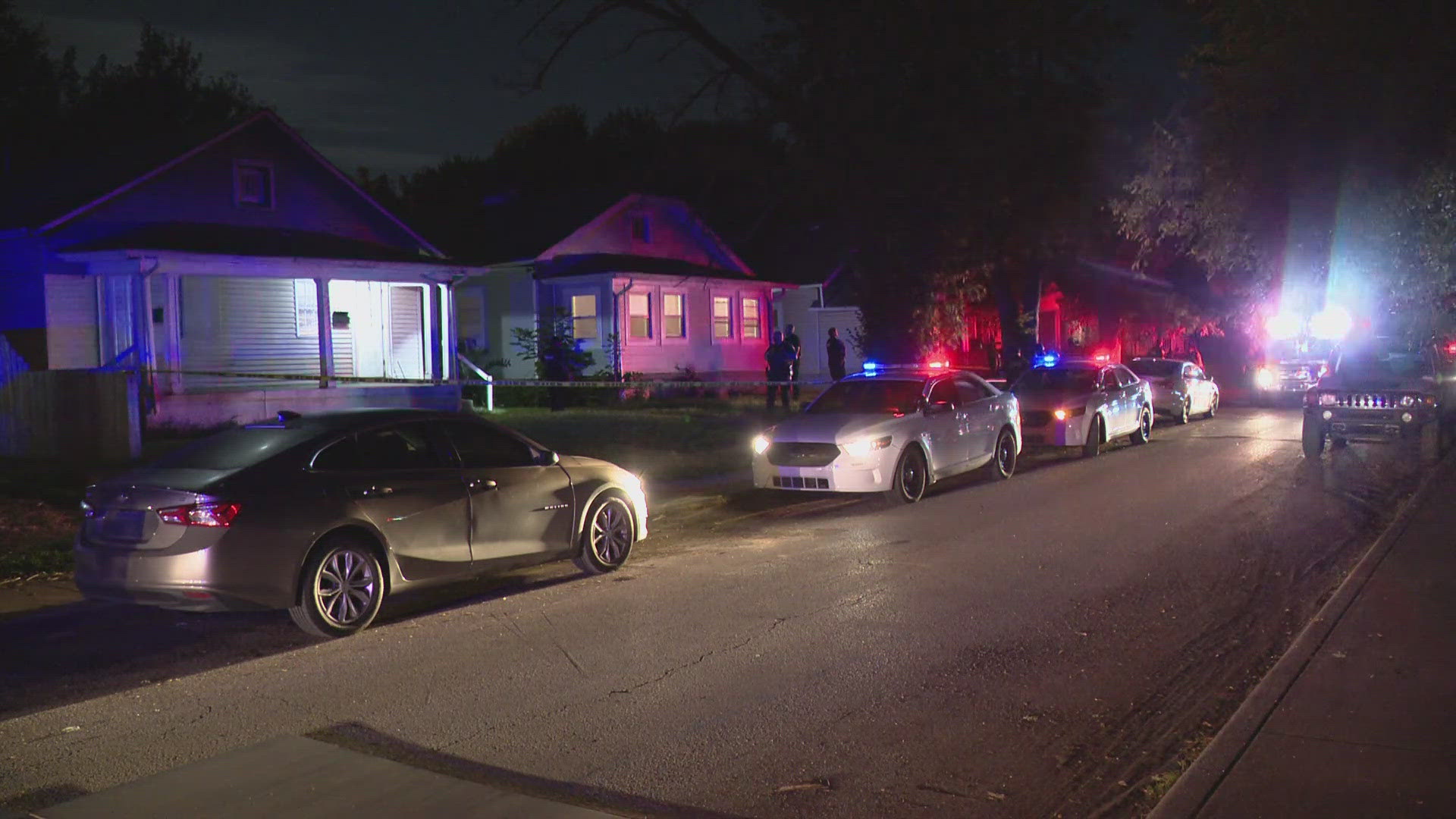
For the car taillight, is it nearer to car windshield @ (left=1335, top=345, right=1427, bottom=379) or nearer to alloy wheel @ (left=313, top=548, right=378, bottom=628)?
alloy wheel @ (left=313, top=548, right=378, bottom=628)

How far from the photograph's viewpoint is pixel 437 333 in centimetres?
2783

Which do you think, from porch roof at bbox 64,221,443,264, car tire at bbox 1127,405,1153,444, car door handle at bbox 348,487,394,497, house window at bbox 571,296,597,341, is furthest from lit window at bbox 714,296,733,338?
car door handle at bbox 348,487,394,497

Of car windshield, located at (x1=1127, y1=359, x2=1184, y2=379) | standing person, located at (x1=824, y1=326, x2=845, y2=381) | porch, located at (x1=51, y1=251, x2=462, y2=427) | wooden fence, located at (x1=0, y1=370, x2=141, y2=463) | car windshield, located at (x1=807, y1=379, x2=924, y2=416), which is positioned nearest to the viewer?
car windshield, located at (x1=807, y1=379, x2=924, y2=416)

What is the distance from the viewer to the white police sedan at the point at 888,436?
47.0ft

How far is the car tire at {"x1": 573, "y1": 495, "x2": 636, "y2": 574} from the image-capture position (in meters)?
10.4

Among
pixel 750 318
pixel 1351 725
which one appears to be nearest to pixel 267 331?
pixel 750 318

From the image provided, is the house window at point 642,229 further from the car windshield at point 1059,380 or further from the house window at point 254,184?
the car windshield at point 1059,380

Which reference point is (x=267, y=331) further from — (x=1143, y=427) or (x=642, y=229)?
(x=1143, y=427)

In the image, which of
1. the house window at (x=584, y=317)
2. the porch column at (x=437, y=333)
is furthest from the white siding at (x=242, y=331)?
the house window at (x=584, y=317)

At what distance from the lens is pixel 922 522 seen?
43.6ft

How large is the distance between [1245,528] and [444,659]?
8.19 m

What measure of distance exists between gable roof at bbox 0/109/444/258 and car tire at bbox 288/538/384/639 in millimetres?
16469

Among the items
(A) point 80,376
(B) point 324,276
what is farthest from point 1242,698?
(B) point 324,276

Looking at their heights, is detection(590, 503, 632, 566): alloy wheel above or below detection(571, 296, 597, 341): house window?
below
